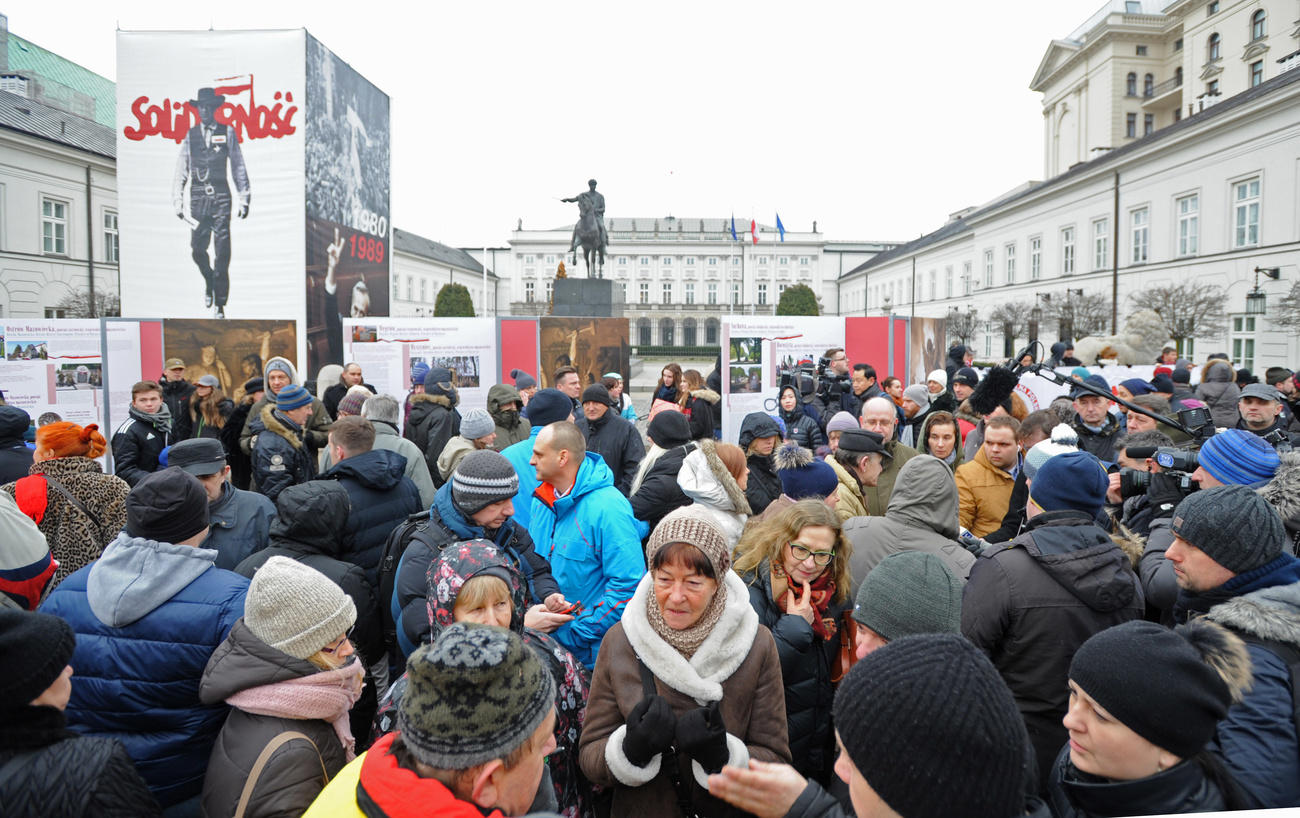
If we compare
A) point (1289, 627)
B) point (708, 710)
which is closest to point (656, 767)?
point (708, 710)

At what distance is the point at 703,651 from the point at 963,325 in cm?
4604

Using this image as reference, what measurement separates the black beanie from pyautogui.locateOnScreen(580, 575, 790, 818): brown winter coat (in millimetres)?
1493

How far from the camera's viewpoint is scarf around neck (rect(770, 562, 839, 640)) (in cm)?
268

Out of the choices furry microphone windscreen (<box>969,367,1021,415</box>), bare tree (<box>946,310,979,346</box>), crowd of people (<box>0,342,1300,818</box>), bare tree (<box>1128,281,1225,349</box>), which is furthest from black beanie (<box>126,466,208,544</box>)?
bare tree (<box>946,310,979,346</box>)

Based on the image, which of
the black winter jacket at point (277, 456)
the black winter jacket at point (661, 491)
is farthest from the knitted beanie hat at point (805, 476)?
the black winter jacket at point (277, 456)

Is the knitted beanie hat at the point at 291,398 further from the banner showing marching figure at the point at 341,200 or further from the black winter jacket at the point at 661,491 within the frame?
the banner showing marching figure at the point at 341,200

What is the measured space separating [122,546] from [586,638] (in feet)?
5.65

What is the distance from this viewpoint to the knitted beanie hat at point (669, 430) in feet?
14.3

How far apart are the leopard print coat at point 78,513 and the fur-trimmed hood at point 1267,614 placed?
13.9 feet

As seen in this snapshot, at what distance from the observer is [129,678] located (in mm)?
2088

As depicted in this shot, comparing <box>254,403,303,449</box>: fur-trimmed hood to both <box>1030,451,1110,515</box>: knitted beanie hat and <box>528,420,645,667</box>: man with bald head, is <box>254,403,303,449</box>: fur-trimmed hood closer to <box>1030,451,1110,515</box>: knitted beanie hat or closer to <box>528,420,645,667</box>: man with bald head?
<box>528,420,645,667</box>: man with bald head

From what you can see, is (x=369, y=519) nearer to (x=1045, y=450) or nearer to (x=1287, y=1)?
(x=1045, y=450)

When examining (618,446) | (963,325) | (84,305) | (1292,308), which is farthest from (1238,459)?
(963,325)

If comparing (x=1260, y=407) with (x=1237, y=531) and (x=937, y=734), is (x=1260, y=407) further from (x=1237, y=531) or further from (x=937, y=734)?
(x=937, y=734)
